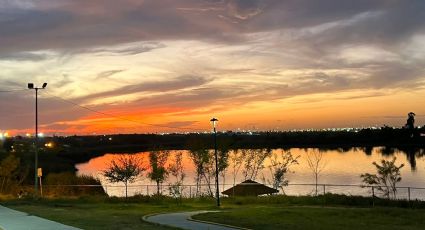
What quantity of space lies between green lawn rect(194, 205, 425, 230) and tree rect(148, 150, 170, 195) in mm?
41765

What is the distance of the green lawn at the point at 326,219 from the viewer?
19.0m

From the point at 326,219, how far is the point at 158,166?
47807mm

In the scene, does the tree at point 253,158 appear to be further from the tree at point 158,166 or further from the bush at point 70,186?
the bush at point 70,186

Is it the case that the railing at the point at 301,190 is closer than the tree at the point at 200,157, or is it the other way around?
Answer: the railing at the point at 301,190

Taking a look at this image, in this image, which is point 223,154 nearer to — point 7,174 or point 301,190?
point 301,190

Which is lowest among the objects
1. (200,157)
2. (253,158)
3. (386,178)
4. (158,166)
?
(386,178)

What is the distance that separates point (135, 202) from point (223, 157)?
27.7 meters

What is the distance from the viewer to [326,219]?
2122cm

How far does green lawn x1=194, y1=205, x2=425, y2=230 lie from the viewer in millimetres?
18984

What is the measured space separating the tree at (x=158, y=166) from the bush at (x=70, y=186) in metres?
8.12

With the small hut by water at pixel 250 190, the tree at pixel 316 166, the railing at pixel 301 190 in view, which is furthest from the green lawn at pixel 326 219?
the tree at pixel 316 166

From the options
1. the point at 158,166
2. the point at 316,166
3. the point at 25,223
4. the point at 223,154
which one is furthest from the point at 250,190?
the point at 316,166

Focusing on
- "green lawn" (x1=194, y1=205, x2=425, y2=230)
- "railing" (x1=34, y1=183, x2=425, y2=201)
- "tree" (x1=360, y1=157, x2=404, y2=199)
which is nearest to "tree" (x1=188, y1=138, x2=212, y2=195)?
"railing" (x1=34, y1=183, x2=425, y2=201)

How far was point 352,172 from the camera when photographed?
75250 millimetres
